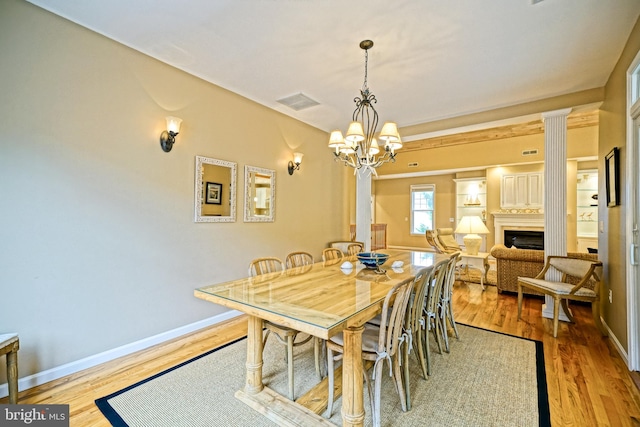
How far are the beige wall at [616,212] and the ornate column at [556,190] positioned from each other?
35 cm

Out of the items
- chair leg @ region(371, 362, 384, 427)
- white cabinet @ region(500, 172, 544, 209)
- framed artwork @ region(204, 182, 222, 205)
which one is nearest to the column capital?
chair leg @ region(371, 362, 384, 427)

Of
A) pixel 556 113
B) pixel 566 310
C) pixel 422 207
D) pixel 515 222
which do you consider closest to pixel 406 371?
pixel 566 310

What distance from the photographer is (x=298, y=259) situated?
3.11 m

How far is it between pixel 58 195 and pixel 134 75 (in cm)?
128

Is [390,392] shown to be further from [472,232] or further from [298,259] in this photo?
[472,232]

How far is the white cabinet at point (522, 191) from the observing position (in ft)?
24.9

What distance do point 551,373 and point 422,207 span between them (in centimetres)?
793

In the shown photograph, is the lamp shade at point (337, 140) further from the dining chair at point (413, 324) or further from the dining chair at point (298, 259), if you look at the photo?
the dining chair at point (413, 324)

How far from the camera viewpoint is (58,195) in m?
2.27

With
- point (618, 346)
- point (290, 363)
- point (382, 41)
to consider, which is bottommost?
point (618, 346)

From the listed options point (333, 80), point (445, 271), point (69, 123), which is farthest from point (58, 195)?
point (445, 271)

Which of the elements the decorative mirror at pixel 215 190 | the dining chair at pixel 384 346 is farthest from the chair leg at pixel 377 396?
the decorative mirror at pixel 215 190

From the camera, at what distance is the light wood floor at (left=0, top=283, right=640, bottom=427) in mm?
1867

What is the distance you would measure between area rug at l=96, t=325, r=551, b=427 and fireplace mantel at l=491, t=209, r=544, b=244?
239 inches
